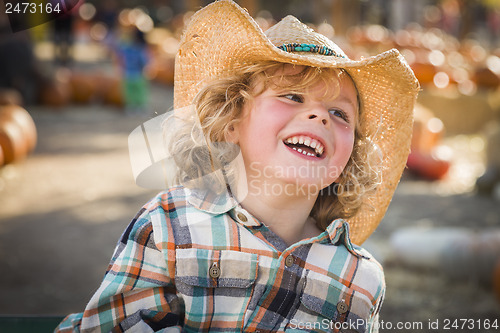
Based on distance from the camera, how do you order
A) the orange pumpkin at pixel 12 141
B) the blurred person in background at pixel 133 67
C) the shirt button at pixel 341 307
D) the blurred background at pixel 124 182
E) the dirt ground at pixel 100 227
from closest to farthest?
1. the shirt button at pixel 341 307
2. the dirt ground at pixel 100 227
3. the blurred background at pixel 124 182
4. the orange pumpkin at pixel 12 141
5. the blurred person in background at pixel 133 67

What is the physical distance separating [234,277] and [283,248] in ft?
0.56

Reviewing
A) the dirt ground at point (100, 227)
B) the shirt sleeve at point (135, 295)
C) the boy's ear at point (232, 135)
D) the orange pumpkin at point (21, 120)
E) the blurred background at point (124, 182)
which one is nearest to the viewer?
the shirt sleeve at point (135, 295)

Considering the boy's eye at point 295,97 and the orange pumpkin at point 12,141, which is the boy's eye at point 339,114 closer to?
the boy's eye at point 295,97

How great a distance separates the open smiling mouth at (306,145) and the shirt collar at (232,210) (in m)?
0.22

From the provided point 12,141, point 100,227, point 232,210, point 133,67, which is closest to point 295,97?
point 232,210

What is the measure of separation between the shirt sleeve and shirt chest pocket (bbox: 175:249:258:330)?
39 millimetres

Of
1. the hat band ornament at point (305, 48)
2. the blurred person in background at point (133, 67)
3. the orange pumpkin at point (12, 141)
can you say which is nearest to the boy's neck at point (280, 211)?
the hat band ornament at point (305, 48)

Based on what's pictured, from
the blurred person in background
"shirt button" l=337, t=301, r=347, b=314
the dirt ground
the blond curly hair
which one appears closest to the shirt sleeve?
the blond curly hair

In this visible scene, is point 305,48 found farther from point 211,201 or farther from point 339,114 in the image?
point 211,201

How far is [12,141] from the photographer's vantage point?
536 centimetres

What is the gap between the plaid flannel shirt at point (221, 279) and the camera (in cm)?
139

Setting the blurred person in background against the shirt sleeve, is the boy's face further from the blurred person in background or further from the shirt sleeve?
the blurred person in background

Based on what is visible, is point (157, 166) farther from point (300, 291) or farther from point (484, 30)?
point (484, 30)

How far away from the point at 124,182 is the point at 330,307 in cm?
413
